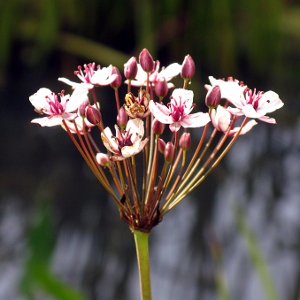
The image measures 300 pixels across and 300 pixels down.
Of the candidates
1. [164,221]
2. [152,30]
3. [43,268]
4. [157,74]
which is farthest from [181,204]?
[157,74]

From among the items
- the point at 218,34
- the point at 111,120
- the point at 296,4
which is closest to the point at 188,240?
the point at 111,120

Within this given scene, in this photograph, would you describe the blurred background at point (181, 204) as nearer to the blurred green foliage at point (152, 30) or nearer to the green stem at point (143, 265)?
the blurred green foliage at point (152, 30)

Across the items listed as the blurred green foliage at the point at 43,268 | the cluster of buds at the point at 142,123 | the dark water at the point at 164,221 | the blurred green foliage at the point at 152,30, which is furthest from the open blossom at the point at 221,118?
the blurred green foliage at the point at 152,30

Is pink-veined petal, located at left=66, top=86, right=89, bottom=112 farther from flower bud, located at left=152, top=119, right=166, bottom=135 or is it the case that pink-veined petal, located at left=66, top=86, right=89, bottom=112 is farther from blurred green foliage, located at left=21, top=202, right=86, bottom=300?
blurred green foliage, located at left=21, top=202, right=86, bottom=300

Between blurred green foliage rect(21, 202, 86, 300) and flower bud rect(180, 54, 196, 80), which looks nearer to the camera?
flower bud rect(180, 54, 196, 80)

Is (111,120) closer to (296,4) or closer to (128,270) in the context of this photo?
(128,270)

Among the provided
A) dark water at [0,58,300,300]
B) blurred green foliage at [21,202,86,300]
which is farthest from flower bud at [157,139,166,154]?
dark water at [0,58,300,300]
